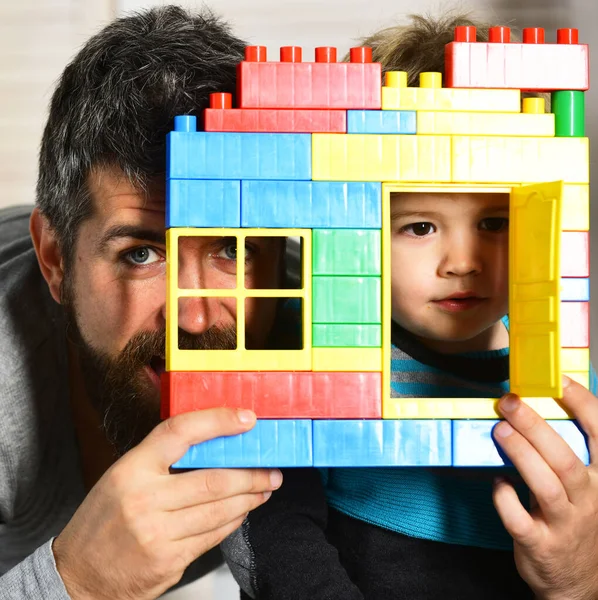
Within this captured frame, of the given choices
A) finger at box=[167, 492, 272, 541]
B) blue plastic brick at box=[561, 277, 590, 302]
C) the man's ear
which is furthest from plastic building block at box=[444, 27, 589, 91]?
the man's ear

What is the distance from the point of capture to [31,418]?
1536 millimetres

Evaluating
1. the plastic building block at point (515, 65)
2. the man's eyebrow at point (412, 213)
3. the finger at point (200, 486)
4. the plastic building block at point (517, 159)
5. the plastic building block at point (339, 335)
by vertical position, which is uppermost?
the plastic building block at point (515, 65)

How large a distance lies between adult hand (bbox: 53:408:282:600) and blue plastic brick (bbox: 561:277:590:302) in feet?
1.32

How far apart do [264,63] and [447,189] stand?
0.25 meters

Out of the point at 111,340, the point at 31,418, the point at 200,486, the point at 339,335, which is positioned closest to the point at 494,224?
the point at 339,335

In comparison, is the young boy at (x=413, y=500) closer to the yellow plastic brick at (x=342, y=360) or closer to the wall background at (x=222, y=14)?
the yellow plastic brick at (x=342, y=360)

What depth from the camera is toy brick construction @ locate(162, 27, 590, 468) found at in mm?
942

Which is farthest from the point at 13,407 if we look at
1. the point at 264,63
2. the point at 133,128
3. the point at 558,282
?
the point at 558,282

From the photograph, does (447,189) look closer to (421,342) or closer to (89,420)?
(421,342)

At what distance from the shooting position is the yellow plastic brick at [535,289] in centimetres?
90

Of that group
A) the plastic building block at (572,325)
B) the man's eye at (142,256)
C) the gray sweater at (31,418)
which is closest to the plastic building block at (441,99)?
the plastic building block at (572,325)

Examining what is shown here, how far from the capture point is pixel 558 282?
2.93 feet

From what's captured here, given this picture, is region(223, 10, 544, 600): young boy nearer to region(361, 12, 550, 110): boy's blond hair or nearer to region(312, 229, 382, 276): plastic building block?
region(361, 12, 550, 110): boy's blond hair

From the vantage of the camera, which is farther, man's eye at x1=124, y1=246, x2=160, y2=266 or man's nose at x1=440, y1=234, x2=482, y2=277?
man's eye at x1=124, y1=246, x2=160, y2=266
